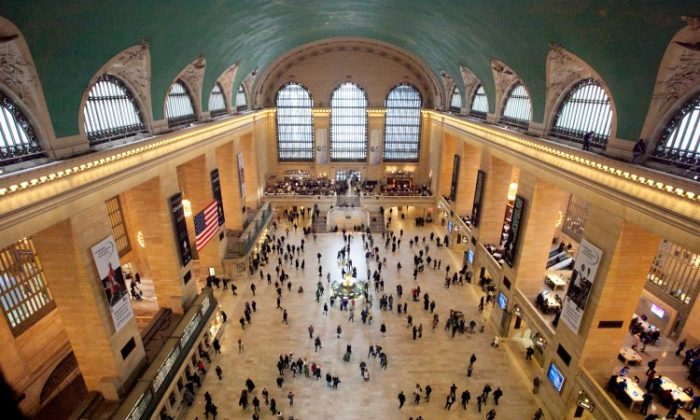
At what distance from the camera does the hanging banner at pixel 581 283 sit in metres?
11.9

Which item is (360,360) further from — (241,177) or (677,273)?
(241,177)

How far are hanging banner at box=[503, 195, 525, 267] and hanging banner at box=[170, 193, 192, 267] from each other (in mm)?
13754

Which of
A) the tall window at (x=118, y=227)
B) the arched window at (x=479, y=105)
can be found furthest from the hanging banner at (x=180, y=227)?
the arched window at (x=479, y=105)

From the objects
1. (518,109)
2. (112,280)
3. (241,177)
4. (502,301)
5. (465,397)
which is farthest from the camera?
(241,177)

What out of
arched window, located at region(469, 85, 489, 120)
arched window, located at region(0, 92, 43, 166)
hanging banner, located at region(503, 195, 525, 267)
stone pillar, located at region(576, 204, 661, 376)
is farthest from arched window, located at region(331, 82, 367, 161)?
arched window, located at region(0, 92, 43, 166)

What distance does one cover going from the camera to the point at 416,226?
30.6 meters

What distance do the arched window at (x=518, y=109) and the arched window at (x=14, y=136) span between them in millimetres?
17259

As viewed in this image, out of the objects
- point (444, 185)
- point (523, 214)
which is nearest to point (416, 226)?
point (444, 185)

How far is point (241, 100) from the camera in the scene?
28938 millimetres

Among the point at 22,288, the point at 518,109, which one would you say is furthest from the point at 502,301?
the point at 22,288

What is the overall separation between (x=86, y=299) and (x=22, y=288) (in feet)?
16.0

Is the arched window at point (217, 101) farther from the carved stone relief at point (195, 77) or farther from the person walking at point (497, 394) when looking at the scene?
the person walking at point (497, 394)

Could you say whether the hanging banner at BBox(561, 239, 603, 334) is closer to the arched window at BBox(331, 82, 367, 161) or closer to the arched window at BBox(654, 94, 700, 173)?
the arched window at BBox(654, 94, 700, 173)

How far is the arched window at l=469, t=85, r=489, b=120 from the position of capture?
23109mm
